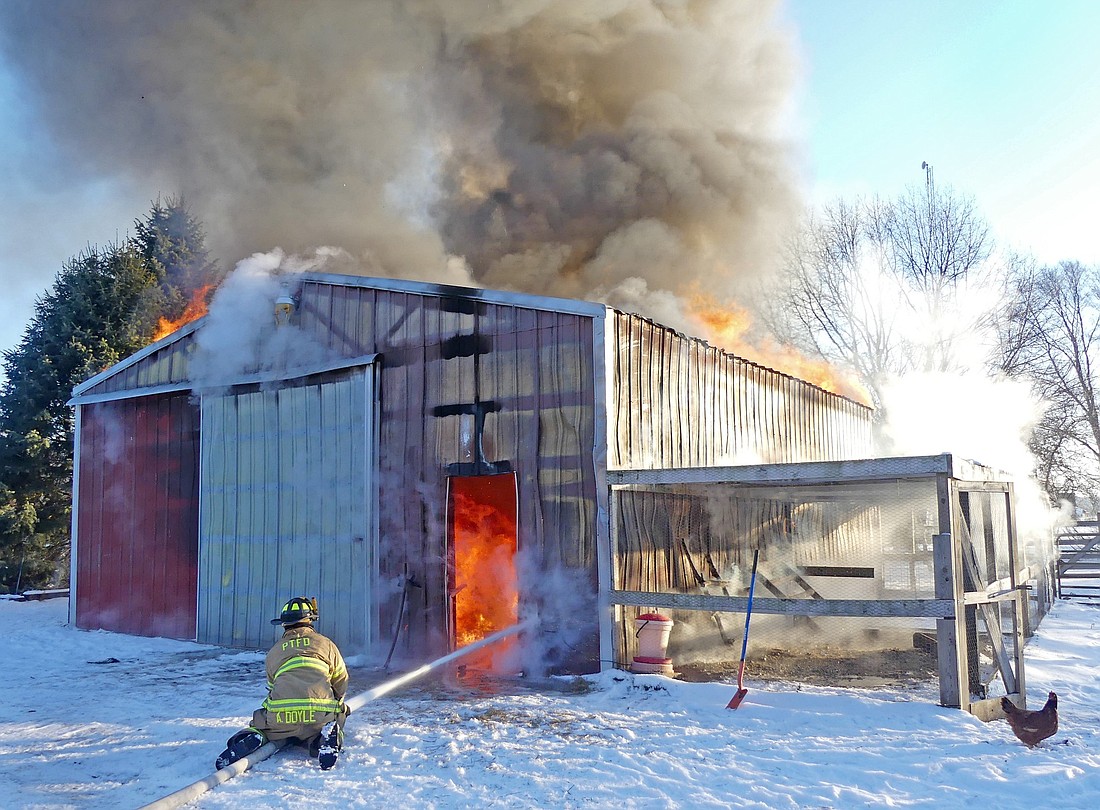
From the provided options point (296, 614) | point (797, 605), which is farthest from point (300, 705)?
point (797, 605)

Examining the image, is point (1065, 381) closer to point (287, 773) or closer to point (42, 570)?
point (287, 773)

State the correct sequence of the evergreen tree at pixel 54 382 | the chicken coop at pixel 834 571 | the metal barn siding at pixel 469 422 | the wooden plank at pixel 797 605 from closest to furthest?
the wooden plank at pixel 797 605 < the chicken coop at pixel 834 571 < the metal barn siding at pixel 469 422 < the evergreen tree at pixel 54 382

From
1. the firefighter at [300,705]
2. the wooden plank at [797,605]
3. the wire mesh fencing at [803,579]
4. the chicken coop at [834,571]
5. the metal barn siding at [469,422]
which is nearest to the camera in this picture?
the firefighter at [300,705]

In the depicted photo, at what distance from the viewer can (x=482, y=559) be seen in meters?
10.9

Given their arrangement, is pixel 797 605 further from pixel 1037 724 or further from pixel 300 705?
pixel 300 705

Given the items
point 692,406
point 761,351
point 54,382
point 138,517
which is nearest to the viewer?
point 692,406

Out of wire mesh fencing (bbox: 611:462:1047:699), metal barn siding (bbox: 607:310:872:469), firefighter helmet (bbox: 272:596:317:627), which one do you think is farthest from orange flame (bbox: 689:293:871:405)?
firefighter helmet (bbox: 272:596:317:627)

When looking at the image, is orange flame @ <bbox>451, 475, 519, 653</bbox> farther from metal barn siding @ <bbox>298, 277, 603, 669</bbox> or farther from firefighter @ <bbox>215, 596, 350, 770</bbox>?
firefighter @ <bbox>215, 596, 350, 770</bbox>

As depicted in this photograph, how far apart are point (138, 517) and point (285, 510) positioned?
3366 millimetres

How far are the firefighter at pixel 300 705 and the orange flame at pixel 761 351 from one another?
879 centimetres

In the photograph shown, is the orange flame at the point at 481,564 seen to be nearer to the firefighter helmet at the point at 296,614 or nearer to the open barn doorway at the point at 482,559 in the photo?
the open barn doorway at the point at 482,559

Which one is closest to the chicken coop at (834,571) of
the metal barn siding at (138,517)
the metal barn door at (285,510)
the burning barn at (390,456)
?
the burning barn at (390,456)

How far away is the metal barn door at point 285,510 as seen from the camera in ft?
34.5

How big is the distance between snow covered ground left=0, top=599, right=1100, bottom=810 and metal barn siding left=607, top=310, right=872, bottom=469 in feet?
9.39
